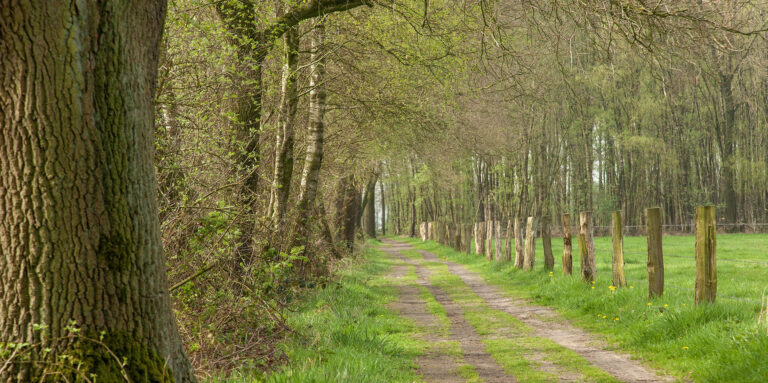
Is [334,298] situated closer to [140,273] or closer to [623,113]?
[140,273]

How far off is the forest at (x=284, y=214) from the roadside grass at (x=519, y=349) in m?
0.06

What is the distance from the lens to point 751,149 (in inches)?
1617

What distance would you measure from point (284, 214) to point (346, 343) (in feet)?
13.3

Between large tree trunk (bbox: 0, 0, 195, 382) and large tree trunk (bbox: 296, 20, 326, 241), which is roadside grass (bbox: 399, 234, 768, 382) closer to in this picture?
large tree trunk (bbox: 296, 20, 326, 241)

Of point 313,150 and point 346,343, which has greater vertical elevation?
Result: point 313,150

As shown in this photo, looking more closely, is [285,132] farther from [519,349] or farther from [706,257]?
[706,257]

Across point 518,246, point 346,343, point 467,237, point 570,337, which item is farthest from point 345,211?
point 346,343

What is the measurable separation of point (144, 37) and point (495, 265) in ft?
52.6

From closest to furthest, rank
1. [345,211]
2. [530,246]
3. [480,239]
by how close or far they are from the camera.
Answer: [530,246]
[345,211]
[480,239]

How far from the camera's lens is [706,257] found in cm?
784

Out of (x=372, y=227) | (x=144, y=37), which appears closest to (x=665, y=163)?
(x=372, y=227)

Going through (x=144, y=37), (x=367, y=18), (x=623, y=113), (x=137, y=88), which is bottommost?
(x=137, y=88)

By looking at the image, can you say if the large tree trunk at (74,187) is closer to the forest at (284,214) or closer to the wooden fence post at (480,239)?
the forest at (284,214)

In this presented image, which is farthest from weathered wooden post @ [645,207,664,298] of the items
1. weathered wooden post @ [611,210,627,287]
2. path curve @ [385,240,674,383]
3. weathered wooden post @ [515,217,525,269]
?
weathered wooden post @ [515,217,525,269]
